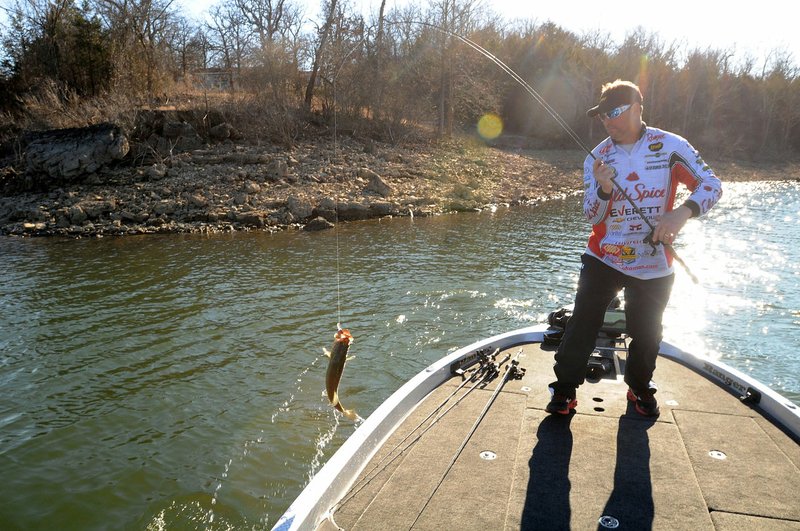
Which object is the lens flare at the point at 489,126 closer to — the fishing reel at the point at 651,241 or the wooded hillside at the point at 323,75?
the wooded hillside at the point at 323,75

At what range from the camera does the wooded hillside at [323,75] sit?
3052cm

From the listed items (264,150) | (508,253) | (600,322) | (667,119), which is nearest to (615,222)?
(600,322)

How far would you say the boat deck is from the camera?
3078mm

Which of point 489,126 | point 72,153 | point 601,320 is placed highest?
point 489,126

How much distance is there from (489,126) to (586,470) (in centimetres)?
5068

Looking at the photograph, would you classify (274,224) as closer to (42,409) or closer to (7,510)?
(42,409)

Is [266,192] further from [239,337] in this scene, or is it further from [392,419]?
[392,419]

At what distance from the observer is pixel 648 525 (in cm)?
301

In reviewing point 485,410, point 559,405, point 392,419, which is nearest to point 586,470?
point 559,405

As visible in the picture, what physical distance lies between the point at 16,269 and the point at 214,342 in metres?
8.76

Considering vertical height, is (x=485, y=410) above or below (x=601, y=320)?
below

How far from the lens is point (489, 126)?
5181cm

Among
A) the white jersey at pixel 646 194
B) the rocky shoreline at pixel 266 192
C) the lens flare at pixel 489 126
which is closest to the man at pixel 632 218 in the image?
the white jersey at pixel 646 194

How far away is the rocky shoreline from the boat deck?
11506mm
